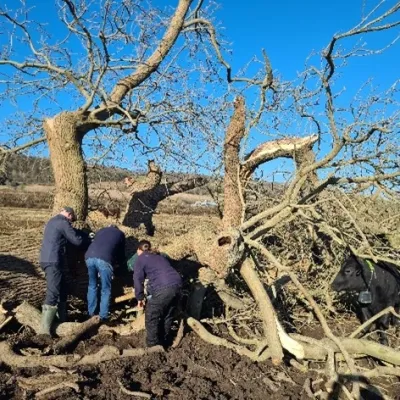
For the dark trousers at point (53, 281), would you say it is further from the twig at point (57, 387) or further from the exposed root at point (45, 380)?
the twig at point (57, 387)

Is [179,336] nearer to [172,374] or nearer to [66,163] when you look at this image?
[172,374]

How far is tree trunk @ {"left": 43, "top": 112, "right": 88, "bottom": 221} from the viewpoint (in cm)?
693

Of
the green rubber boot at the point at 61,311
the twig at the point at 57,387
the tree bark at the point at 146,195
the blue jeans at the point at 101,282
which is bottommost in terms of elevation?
the twig at the point at 57,387

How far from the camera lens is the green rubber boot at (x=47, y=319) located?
5.62m

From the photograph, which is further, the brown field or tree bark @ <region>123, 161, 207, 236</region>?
tree bark @ <region>123, 161, 207, 236</region>

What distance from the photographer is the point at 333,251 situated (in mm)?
7609

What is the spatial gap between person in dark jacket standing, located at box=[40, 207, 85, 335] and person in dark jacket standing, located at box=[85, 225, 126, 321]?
25 cm

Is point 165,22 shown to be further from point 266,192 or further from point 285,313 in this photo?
point 285,313

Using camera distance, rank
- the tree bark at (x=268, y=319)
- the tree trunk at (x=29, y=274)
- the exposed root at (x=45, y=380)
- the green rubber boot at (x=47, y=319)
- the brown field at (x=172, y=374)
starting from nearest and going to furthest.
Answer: the exposed root at (x=45, y=380)
the brown field at (x=172, y=374)
the tree bark at (x=268, y=319)
the green rubber boot at (x=47, y=319)
the tree trunk at (x=29, y=274)

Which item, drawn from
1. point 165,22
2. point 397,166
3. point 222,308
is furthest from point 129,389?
point 165,22

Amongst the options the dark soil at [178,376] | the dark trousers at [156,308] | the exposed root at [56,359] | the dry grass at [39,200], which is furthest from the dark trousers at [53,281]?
the dry grass at [39,200]

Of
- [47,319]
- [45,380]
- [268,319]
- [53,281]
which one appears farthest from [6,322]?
[268,319]

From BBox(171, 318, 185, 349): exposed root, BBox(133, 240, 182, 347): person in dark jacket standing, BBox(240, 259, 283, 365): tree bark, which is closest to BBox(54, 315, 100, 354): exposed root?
BBox(133, 240, 182, 347): person in dark jacket standing

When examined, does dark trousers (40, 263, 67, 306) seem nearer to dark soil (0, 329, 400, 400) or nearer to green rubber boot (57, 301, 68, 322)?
green rubber boot (57, 301, 68, 322)
